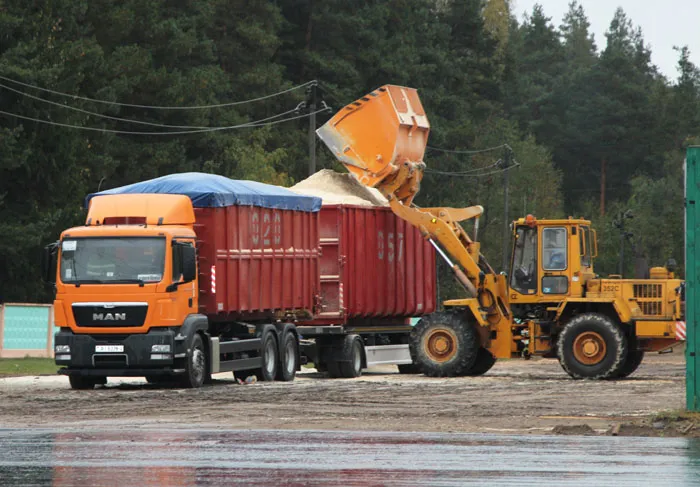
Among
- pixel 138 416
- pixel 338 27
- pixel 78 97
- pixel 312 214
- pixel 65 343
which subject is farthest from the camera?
pixel 338 27

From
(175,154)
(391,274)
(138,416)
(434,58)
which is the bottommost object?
(138,416)

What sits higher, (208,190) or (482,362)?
(208,190)

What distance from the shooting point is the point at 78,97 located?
183ft

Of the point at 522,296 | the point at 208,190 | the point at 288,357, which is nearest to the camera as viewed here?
the point at 208,190

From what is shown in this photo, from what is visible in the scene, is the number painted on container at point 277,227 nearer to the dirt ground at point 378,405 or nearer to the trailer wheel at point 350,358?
the dirt ground at point 378,405

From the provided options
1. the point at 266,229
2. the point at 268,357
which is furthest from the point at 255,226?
the point at 268,357

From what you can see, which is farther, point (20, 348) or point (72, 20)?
point (72, 20)

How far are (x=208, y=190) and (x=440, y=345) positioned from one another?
A: 6.75 metres

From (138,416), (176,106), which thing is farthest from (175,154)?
(138,416)

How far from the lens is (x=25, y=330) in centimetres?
4175

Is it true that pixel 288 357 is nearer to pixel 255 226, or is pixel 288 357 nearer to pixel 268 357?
pixel 268 357

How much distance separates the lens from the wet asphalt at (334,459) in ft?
42.0

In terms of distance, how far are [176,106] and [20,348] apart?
27444 mm

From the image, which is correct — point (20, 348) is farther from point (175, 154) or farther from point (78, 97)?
point (175, 154)
